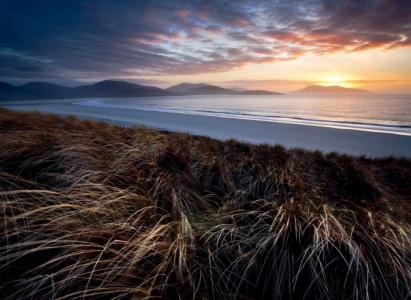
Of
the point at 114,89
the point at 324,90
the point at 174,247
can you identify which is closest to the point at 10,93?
the point at 114,89

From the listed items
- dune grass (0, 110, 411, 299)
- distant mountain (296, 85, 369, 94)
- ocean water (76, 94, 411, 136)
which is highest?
distant mountain (296, 85, 369, 94)

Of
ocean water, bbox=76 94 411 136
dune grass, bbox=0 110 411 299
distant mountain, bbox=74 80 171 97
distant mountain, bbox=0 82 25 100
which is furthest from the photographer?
distant mountain, bbox=74 80 171 97

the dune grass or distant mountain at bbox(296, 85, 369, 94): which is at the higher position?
distant mountain at bbox(296, 85, 369, 94)

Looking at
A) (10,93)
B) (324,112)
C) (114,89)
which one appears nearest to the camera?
(324,112)

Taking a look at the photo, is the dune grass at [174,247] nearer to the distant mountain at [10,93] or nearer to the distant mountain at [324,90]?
the distant mountain at [10,93]

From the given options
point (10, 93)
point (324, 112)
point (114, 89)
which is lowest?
point (324, 112)

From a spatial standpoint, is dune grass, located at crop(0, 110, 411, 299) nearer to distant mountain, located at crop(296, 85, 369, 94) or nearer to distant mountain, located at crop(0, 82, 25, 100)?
distant mountain, located at crop(0, 82, 25, 100)

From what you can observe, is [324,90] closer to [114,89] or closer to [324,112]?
[114,89]

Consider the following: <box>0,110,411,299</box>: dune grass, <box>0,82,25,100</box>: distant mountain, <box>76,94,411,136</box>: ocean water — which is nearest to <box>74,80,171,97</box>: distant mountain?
<box>0,82,25,100</box>: distant mountain

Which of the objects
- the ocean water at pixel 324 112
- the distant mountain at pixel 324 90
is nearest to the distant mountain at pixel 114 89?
the distant mountain at pixel 324 90

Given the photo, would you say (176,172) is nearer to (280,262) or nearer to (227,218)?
(227,218)

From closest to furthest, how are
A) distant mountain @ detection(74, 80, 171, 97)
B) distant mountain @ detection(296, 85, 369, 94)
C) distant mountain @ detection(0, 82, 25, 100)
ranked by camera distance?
distant mountain @ detection(0, 82, 25, 100) < distant mountain @ detection(296, 85, 369, 94) < distant mountain @ detection(74, 80, 171, 97)

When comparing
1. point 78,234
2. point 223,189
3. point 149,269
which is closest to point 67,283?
point 78,234

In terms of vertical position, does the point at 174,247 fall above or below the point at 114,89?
below
